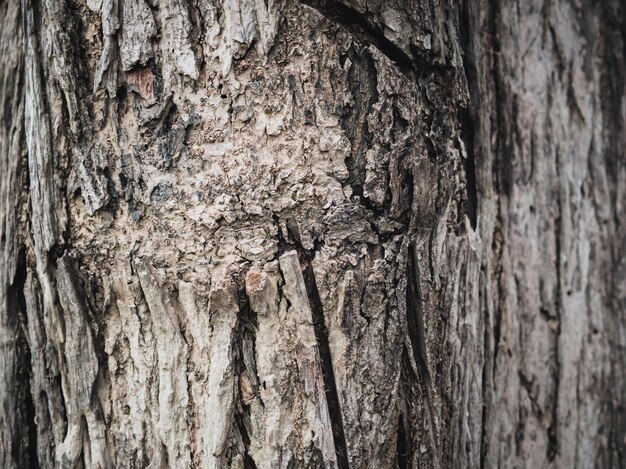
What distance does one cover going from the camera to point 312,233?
2.97 feet

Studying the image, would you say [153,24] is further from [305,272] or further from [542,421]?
[542,421]

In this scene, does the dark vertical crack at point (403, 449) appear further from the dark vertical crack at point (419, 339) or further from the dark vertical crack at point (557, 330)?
the dark vertical crack at point (557, 330)

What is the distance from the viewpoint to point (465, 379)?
110 cm

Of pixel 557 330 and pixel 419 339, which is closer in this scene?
pixel 419 339

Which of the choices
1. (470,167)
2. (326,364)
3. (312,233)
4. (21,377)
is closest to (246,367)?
(326,364)

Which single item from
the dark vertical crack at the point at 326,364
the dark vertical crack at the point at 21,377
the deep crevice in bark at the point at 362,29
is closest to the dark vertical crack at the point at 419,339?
the dark vertical crack at the point at 326,364

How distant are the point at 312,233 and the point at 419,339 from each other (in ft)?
1.10

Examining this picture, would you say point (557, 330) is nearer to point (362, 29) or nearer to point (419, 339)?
point (419, 339)

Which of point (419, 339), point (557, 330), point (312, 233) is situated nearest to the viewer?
point (312, 233)

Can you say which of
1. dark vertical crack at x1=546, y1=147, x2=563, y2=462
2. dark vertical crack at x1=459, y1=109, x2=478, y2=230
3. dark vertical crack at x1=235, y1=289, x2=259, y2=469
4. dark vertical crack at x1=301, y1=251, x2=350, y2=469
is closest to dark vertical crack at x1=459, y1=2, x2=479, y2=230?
dark vertical crack at x1=459, y1=109, x2=478, y2=230

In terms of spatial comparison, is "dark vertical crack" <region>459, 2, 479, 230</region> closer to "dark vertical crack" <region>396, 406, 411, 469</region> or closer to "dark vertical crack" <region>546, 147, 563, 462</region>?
"dark vertical crack" <region>546, 147, 563, 462</region>

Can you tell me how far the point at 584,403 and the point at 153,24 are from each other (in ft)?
4.14

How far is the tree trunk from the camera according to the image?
91 centimetres

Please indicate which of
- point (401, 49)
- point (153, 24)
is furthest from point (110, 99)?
point (401, 49)
